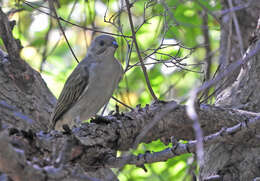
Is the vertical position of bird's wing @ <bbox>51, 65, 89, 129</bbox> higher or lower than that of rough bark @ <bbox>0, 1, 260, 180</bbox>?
higher

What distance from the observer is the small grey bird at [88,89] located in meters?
4.47

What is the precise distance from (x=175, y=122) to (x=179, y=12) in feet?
7.50

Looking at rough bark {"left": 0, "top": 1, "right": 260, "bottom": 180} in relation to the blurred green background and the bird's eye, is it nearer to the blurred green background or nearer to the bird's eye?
the blurred green background

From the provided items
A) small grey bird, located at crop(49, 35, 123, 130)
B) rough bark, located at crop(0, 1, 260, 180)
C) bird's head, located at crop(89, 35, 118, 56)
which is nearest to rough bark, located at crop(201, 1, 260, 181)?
rough bark, located at crop(0, 1, 260, 180)

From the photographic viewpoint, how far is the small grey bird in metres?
4.47

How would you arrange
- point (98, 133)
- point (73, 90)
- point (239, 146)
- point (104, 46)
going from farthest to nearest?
1. point (104, 46)
2. point (73, 90)
3. point (239, 146)
4. point (98, 133)

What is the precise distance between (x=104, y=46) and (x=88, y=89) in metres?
0.67

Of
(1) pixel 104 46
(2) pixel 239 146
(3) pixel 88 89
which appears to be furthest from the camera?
(1) pixel 104 46

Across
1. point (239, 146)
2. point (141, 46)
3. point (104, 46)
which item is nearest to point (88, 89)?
point (104, 46)

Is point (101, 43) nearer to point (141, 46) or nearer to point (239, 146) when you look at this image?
point (141, 46)

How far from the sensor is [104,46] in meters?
4.92

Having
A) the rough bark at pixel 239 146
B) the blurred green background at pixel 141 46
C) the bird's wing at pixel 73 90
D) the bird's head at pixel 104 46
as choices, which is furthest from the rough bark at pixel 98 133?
the bird's head at pixel 104 46

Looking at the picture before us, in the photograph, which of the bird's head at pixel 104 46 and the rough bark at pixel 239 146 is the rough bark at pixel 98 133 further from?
the bird's head at pixel 104 46

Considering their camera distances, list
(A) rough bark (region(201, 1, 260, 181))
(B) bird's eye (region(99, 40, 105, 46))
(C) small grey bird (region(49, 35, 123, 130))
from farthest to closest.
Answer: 1. (B) bird's eye (region(99, 40, 105, 46))
2. (C) small grey bird (region(49, 35, 123, 130))
3. (A) rough bark (region(201, 1, 260, 181))
